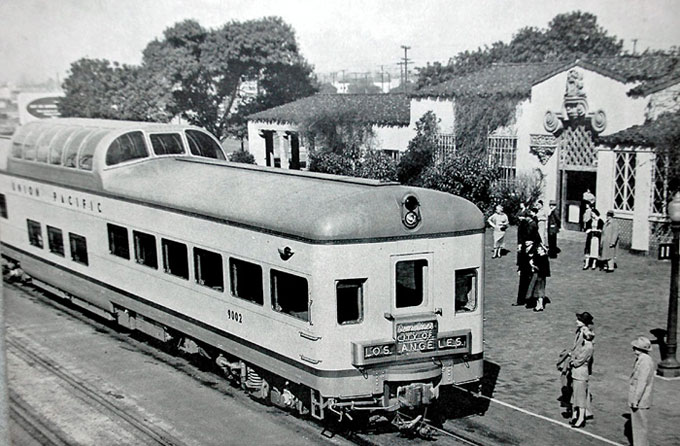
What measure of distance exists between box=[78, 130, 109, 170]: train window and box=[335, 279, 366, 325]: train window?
6570 mm

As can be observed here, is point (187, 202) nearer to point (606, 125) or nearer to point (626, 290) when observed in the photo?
point (626, 290)

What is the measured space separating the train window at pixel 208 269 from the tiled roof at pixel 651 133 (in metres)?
10.5

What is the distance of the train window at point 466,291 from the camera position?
8.76 meters

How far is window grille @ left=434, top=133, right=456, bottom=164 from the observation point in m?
23.4

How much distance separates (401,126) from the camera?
24.6m

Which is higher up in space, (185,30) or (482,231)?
(185,30)

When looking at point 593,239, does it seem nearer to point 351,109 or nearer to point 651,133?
point 651,133

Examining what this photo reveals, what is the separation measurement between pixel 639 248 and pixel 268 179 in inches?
395

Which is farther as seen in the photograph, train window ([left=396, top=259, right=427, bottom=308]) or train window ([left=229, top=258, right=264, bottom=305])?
train window ([left=229, top=258, right=264, bottom=305])

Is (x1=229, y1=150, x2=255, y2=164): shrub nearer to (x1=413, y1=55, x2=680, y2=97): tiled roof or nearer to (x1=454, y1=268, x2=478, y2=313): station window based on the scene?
(x1=413, y1=55, x2=680, y2=97): tiled roof

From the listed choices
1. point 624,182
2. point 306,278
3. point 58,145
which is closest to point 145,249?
point 58,145

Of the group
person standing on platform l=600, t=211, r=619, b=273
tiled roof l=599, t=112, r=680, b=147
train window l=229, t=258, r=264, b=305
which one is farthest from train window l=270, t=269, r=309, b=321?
tiled roof l=599, t=112, r=680, b=147

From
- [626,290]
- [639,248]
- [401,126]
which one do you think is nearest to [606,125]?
[639,248]

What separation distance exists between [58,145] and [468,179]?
10.9 meters
